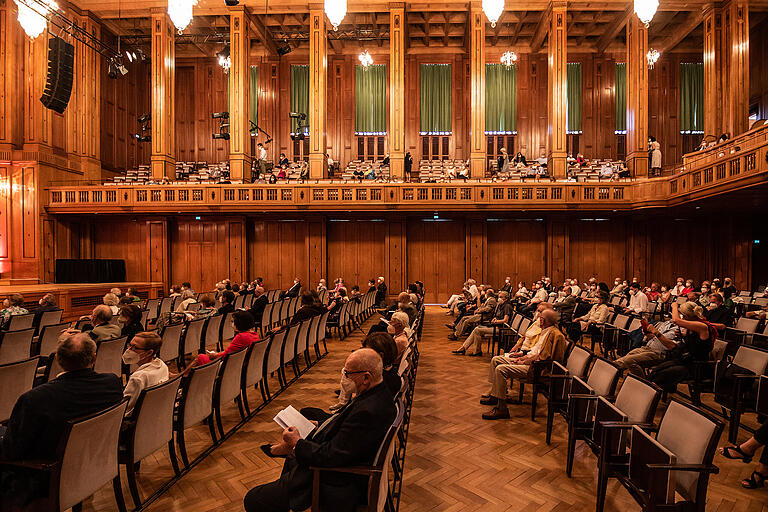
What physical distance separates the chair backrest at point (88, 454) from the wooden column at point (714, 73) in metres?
17.3

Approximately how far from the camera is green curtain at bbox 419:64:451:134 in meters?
18.5

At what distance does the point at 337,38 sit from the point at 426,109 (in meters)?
4.42

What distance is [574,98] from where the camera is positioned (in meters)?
18.5

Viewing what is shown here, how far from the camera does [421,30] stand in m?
17.6

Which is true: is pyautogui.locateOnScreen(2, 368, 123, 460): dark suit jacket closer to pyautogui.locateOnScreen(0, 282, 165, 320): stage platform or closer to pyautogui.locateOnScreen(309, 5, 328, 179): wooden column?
pyautogui.locateOnScreen(0, 282, 165, 320): stage platform

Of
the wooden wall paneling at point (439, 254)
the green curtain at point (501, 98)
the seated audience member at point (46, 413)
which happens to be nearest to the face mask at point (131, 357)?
the seated audience member at point (46, 413)

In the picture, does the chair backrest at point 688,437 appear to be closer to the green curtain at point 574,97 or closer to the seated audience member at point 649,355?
the seated audience member at point 649,355

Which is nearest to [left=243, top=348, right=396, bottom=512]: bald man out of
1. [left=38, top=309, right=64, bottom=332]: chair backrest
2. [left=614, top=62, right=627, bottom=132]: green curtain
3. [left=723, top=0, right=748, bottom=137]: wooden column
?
[left=38, top=309, right=64, bottom=332]: chair backrest

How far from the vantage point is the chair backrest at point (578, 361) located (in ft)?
12.6

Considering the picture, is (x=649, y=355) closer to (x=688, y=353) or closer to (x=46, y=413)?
(x=688, y=353)

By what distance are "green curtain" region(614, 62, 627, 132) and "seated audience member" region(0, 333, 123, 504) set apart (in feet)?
66.9

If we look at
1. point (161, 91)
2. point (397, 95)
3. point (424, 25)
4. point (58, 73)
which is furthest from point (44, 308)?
point (424, 25)

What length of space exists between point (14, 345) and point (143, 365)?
7.43 feet

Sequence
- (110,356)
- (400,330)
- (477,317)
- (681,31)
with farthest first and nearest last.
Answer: (681,31)
(477,317)
(400,330)
(110,356)
